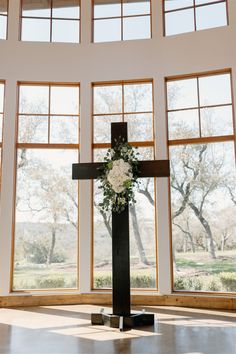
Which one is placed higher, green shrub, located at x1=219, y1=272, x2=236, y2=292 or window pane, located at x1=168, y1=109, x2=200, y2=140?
window pane, located at x1=168, y1=109, x2=200, y2=140

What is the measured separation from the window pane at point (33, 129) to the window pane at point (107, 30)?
67.6 inches

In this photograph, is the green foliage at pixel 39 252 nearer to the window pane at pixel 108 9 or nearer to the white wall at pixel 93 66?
the white wall at pixel 93 66

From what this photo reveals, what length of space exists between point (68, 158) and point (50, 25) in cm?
238

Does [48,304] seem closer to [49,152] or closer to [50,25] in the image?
[49,152]

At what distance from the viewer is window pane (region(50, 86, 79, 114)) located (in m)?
6.11

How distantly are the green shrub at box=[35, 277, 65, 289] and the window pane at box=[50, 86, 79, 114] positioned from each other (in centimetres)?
270

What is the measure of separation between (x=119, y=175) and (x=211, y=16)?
3.50 meters

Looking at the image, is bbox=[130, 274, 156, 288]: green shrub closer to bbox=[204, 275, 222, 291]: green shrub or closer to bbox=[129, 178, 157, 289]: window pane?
bbox=[129, 178, 157, 289]: window pane

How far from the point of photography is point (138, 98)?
610cm

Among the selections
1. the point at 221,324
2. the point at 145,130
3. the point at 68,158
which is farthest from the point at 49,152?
the point at 221,324

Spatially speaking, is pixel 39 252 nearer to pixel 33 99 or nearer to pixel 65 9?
pixel 33 99

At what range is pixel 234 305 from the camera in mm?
5078

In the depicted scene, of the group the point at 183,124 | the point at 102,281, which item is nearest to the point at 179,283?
the point at 102,281

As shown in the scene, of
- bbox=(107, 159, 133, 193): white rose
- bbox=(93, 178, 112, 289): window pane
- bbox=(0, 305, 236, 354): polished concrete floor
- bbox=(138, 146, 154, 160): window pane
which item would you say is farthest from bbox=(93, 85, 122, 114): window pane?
bbox=(0, 305, 236, 354): polished concrete floor
